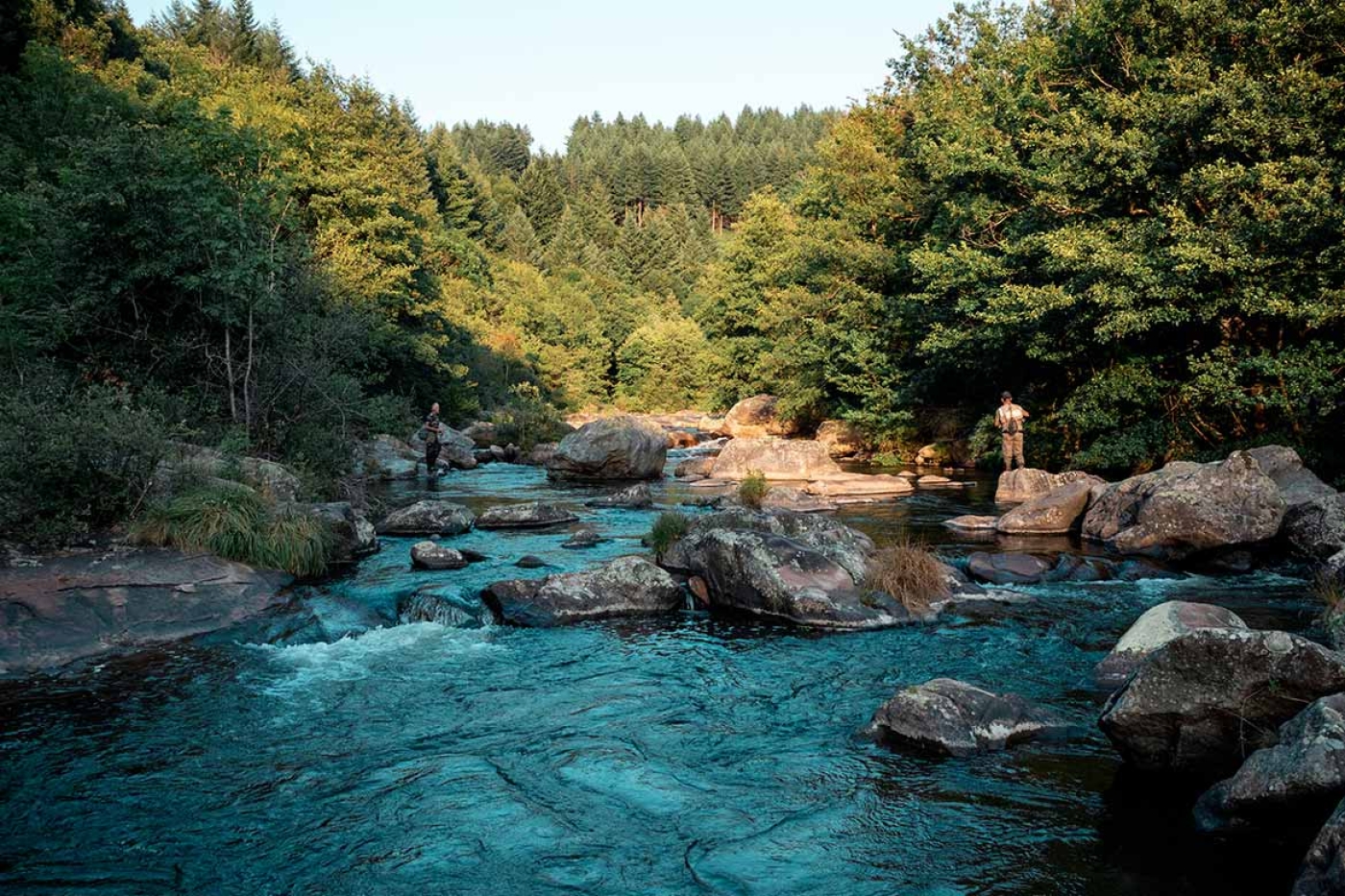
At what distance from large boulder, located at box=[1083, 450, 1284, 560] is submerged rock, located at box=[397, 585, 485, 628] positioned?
1081 centimetres

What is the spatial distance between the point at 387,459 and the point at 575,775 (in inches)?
935

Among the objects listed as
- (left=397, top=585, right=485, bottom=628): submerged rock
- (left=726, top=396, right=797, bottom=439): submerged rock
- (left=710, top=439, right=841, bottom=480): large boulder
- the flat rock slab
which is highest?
(left=726, top=396, right=797, bottom=439): submerged rock

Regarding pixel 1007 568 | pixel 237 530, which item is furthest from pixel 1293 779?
pixel 237 530

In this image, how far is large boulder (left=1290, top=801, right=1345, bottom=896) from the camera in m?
4.92

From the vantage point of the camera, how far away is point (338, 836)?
669 cm

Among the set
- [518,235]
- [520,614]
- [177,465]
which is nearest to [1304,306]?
[520,614]

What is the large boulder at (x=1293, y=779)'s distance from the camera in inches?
229

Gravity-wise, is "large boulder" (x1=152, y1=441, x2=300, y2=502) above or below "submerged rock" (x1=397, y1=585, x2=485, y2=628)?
above

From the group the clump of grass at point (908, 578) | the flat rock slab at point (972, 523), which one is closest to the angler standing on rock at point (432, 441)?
the flat rock slab at point (972, 523)

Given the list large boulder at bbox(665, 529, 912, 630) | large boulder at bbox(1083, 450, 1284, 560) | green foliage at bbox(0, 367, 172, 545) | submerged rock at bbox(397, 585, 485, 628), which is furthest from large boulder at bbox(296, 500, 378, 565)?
large boulder at bbox(1083, 450, 1284, 560)

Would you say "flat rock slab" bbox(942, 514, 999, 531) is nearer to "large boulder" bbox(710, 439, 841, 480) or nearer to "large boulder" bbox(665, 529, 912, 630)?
"large boulder" bbox(665, 529, 912, 630)

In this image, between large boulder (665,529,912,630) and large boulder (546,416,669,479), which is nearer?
large boulder (665,529,912,630)

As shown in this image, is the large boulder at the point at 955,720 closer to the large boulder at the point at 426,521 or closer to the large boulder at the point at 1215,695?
the large boulder at the point at 1215,695

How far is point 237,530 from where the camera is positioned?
13438 millimetres
